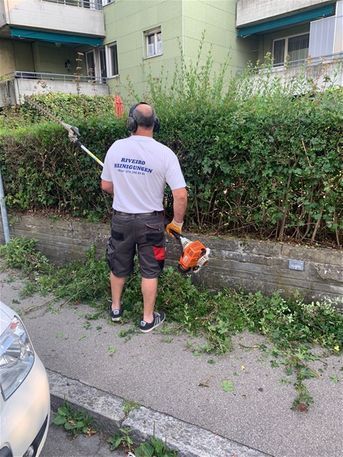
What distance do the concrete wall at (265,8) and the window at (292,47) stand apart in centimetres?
144

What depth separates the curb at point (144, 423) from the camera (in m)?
2.12

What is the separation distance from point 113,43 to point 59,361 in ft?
54.8

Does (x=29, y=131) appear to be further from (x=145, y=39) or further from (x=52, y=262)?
(x=145, y=39)

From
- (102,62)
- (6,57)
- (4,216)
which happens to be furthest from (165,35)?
(4,216)

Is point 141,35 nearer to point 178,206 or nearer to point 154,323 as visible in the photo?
point 178,206

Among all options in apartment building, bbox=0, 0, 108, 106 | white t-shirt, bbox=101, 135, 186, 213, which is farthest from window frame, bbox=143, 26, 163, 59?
white t-shirt, bbox=101, 135, 186, 213

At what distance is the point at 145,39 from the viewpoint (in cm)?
1516

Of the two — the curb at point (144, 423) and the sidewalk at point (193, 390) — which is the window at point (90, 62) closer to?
the sidewalk at point (193, 390)

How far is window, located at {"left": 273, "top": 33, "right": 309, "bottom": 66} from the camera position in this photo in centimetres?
1476

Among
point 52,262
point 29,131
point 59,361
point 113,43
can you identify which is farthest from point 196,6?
point 59,361

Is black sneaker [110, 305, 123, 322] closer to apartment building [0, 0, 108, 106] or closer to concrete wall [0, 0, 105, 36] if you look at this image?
apartment building [0, 0, 108, 106]

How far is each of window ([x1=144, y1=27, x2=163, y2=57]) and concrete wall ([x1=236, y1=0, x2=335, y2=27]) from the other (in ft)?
11.1

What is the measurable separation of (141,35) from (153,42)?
0.56 metres

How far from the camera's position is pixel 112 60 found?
17234 millimetres
